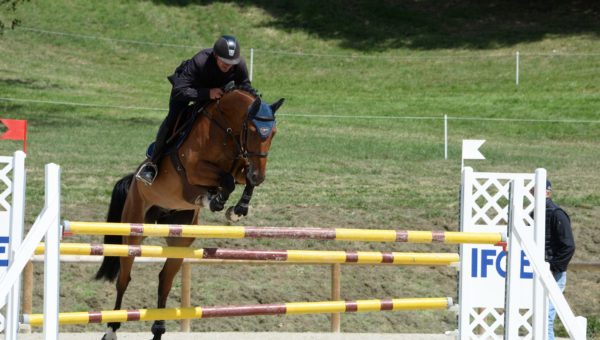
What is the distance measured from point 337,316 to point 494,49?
687 inches

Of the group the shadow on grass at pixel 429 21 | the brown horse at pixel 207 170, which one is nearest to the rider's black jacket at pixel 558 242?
the brown horse at pixel 207 170

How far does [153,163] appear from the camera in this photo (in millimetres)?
7285

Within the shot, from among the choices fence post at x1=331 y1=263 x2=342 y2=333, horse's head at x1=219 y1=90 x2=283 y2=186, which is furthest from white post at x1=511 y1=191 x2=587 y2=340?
fence post at x1=331 y1=263 x2=342 y2=333

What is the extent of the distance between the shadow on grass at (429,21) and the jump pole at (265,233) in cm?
2052

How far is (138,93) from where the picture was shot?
21.5 metres

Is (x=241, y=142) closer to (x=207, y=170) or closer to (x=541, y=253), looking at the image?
(x=207, y=170)

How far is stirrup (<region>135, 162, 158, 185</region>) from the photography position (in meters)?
7.21

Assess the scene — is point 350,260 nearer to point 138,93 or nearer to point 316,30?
point 138,93

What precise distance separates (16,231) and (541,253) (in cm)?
305

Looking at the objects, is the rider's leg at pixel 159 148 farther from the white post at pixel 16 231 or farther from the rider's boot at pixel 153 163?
the white post at pixel 16 231

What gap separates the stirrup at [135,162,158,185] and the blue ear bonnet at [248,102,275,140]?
1026 mm

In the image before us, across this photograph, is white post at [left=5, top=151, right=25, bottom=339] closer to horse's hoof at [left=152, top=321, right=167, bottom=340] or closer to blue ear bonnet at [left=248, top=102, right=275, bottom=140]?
blue ear bonnet at [left=248, top=102, right=275, bottom=140]

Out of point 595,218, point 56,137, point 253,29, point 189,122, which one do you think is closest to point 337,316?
point 189,122

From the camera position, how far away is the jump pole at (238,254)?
5.86 meters
